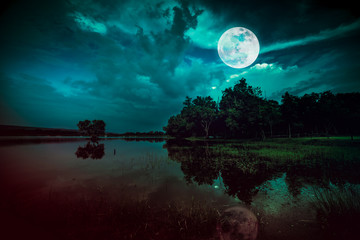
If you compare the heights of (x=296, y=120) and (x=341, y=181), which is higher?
(x=296, y=120)

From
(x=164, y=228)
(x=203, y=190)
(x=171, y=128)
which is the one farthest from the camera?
(x=171, y=128)

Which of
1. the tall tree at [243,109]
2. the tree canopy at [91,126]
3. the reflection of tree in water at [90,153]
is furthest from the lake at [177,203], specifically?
the tree canopy at [91,126]

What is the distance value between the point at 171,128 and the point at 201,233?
9199 cm

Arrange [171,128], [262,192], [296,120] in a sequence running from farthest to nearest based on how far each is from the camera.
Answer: [171,128]
[296,120]
[262,192]

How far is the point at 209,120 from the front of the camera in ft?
232

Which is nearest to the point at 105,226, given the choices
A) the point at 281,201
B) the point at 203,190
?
the point at 203,190

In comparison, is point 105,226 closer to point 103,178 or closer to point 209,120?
point 103,178

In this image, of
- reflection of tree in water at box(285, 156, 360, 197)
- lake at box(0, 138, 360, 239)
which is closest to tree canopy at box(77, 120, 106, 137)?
lake at box(0, 138, 360, 239)

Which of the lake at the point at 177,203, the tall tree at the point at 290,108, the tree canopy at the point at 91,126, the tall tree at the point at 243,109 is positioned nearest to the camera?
the lake at the point at 177,203

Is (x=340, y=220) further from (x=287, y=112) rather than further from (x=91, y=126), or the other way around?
(x=91, y=126)

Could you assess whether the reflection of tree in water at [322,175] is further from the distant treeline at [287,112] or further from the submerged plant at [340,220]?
the distant treeline at [287,112]

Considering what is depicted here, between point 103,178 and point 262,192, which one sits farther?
point 103,178

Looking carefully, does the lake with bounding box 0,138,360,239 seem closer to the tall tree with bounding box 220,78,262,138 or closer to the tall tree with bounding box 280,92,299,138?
the tall tree with bounding box 220,78,262,138

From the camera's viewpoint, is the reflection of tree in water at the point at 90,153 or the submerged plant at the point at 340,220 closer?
the submerged plant at the point at 340,220
